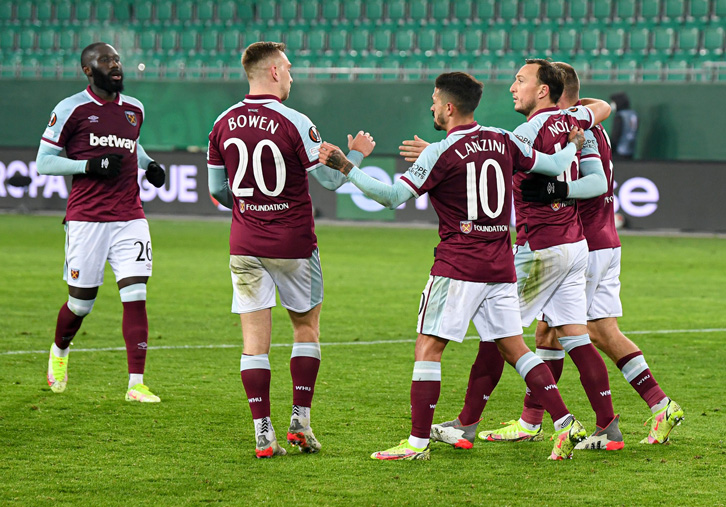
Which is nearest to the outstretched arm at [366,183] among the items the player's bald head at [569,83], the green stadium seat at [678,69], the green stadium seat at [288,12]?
the player's bald head at [569,83]

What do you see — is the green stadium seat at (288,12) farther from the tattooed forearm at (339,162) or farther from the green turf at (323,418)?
the tattooed forearm at (339,162)

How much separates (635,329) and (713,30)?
1407cm

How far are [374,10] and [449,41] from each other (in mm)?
2413

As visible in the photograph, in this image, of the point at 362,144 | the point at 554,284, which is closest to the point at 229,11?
the point at 362,144

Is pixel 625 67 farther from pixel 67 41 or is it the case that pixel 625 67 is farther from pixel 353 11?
pixel 67 41

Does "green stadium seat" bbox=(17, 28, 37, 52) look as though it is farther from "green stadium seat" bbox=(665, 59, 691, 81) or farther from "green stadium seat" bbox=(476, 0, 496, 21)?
"green stadium seat" bbox=(665, 59, 691, 81)

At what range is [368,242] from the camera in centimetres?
1794

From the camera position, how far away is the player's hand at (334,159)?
4.94 meters

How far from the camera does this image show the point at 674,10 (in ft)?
73.9

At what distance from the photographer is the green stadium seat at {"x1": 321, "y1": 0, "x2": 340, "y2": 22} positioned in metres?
25.6

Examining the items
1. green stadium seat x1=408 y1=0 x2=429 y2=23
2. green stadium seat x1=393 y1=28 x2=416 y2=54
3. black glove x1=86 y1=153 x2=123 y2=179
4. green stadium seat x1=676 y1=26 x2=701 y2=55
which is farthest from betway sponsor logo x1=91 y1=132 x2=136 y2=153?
green stadium seat x1=408 y1=0 x2=429 y2=23

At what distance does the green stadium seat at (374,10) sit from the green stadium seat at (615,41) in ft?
18.1

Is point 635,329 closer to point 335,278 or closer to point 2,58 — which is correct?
point 335,278

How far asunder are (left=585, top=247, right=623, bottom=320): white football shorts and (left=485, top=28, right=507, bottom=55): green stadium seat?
59.6 ft
